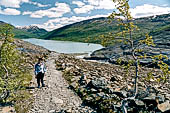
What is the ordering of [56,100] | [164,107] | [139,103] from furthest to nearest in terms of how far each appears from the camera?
[56,100] → [139,103] → [164,107]

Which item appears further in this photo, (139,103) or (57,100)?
(57,100)

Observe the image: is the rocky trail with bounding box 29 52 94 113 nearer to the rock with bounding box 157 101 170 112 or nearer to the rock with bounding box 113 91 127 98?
the rock with bounding box 113 91 127 98

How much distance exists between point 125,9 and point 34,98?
33.6ft

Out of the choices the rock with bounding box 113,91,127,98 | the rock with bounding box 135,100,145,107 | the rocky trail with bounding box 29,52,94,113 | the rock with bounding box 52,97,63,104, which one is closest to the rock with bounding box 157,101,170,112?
the rock with bounding box 135,100,145,107

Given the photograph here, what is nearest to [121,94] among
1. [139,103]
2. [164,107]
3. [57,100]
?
[139,103]

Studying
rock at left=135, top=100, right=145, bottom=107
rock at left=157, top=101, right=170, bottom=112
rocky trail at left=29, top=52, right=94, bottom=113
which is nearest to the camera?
rock at left=157, top=101, right=170, bottom=112

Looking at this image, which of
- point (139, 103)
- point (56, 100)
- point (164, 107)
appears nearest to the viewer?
point (164, 107)

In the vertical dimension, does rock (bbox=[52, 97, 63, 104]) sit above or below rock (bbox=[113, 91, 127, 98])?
below

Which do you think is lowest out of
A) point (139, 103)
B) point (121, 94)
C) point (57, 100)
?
point (57, 100)

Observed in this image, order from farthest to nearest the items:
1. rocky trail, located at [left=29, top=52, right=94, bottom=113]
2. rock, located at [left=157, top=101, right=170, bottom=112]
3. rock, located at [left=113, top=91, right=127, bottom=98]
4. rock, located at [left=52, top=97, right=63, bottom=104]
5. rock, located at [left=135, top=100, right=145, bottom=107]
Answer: rock, located at [left=113, top=91, right=127, bottom=98], rock, located at [left=52, top=97, right=63, bottom=104], rocky trail, located at [left=29, top=52, right=94, bottom=113], rock, located at [left=135, top=100, right=145, bottom=107], rock, located at [left=157, top=101, right=170, bottom=112]

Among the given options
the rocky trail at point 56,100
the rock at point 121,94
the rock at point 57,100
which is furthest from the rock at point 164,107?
the rock at point 57,100

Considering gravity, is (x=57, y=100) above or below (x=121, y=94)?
below

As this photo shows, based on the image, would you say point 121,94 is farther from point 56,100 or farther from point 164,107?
point 56,100

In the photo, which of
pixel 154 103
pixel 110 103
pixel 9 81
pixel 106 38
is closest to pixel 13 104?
pixel 9 81
